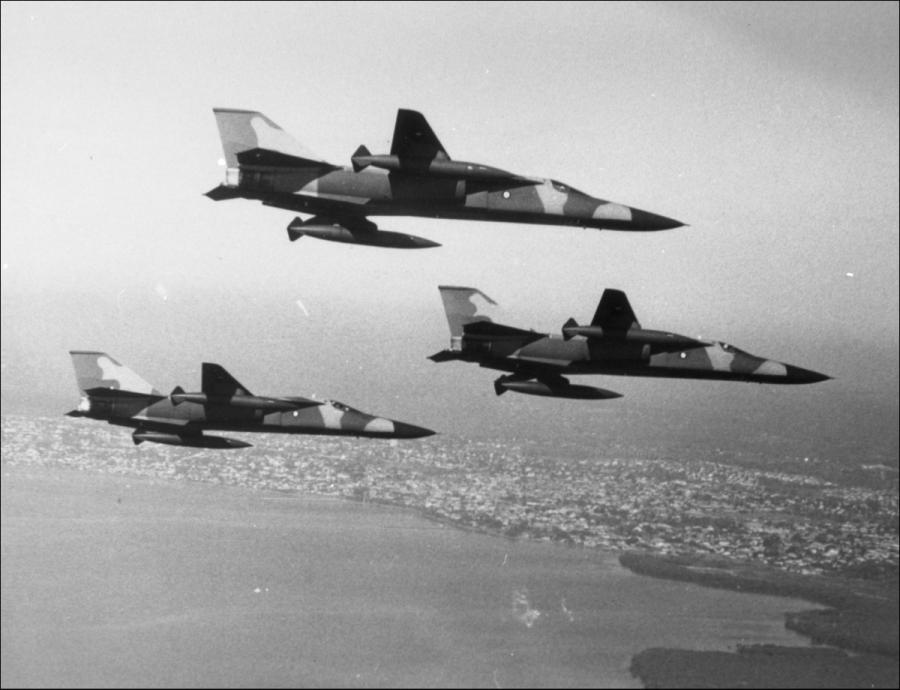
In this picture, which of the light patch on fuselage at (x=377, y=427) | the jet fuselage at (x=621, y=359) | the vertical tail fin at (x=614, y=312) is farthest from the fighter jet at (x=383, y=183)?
the light patch on fuselage at (x=377, y=427)

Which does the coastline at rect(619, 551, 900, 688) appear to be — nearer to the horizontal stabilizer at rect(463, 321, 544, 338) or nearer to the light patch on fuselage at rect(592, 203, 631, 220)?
the horizontal stabilizer at rect(463, 321, 544, 338)

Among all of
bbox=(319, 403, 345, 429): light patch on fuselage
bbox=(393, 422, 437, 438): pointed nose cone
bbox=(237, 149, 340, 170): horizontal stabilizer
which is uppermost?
bbox=(237, 149, 340, 170): horizontal stabilizer

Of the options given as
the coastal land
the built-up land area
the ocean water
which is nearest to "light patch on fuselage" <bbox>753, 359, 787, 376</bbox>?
the ocean water

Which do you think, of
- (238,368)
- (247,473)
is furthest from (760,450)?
(238,368)

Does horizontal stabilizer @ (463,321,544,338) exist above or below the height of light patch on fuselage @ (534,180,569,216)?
below

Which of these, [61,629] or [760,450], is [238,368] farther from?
[760,450]

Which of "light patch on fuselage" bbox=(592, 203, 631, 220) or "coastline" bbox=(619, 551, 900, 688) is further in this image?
"coastline" bbox=(619, 551, 900, 688)
